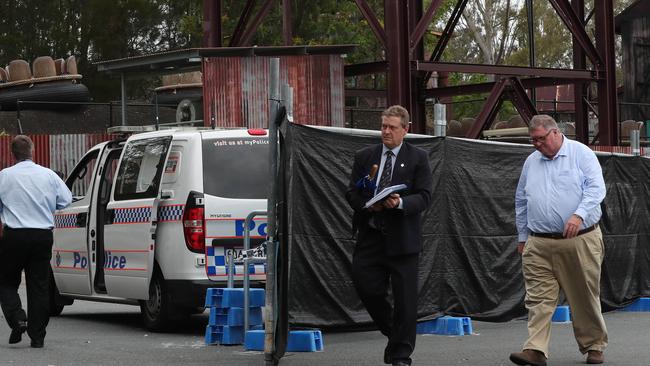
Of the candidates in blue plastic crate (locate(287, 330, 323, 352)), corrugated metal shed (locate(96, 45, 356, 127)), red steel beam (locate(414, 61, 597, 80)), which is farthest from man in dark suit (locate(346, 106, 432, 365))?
red steel beam (locate(414, 61, 597, 80))

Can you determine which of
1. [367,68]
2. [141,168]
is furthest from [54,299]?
[367,68]

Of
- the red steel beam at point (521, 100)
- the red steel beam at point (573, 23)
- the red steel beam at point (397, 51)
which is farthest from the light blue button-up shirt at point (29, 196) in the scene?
the red steel beam at point (573, 23)

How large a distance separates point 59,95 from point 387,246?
2747 centimetres

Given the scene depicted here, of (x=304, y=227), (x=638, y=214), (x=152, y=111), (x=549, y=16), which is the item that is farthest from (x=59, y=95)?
(x=549, y=16)

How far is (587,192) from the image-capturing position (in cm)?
973

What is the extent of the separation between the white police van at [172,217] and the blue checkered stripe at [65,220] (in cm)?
37

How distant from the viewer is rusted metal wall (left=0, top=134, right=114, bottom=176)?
2741 cm

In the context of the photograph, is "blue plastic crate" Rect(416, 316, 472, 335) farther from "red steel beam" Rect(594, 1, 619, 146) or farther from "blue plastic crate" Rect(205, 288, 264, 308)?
"red steel beam" Rect(594, 1, 619, 146)

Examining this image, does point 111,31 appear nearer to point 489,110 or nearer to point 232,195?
point 489,110

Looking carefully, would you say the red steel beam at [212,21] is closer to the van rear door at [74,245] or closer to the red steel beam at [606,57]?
the red steel beam at [606,57]

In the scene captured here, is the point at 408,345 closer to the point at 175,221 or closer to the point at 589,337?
the point at 589,337

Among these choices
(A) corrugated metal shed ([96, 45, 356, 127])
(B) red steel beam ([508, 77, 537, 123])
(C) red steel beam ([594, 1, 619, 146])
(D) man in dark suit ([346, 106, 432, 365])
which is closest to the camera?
(D) man in dark suit ([346, 106, 432, 365])

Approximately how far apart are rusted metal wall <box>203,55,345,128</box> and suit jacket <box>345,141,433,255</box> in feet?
42.2

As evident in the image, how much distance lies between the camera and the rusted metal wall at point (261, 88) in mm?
22188
